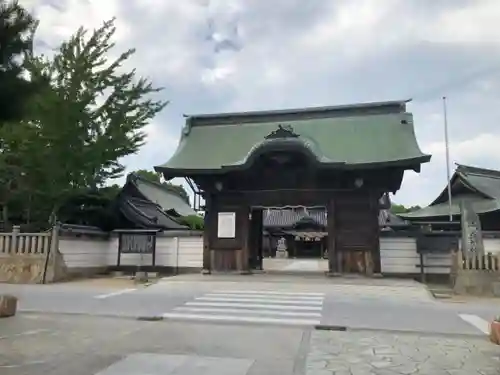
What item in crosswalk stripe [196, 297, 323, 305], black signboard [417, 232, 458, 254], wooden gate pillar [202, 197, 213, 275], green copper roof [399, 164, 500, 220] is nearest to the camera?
crosswalk stripe [196, 297, 323, 305]

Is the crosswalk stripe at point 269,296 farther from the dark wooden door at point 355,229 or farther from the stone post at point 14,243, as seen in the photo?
the stone post at point 14,243

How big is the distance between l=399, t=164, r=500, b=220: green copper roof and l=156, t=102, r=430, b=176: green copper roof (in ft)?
17.3

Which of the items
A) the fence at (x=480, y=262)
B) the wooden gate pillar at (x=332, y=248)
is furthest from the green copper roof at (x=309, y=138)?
the fence at (x=480, y=262)

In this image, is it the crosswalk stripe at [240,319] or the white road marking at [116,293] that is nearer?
the crosswalk stripe at [240,319]

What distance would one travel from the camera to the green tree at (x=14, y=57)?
423 centimetres

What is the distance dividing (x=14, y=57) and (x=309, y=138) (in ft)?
34.4

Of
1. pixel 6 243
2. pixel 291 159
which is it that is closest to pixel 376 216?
pixel 291 159

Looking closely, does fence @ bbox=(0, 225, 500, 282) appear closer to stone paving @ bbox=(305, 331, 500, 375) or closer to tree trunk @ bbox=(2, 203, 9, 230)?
tree trunk @ bbox=(2, 203, 9, 230)

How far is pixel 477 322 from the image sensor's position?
7.12m

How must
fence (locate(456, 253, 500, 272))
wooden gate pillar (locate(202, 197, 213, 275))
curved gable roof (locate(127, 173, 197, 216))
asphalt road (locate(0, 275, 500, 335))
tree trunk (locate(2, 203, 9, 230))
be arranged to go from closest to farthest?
asphalt road (locate(0, 275, 500, 335)), fence (locate(456, 253, 500, 272)), wooden gate pillar (locate(202, 197, 213, 275)), tree trunk (locate(2, 203, 9, 230)), curved gable roof (locate(127, 173, 197, 216))

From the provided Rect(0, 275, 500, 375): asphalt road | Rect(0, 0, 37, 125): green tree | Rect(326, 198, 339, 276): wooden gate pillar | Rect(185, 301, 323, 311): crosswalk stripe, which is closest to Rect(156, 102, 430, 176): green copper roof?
Rect(326, 198, 339, 276): wooden gate pillar

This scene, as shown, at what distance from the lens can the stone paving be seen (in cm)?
429

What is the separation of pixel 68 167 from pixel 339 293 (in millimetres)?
9881

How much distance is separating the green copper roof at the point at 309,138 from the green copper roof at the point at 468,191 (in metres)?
5.28
